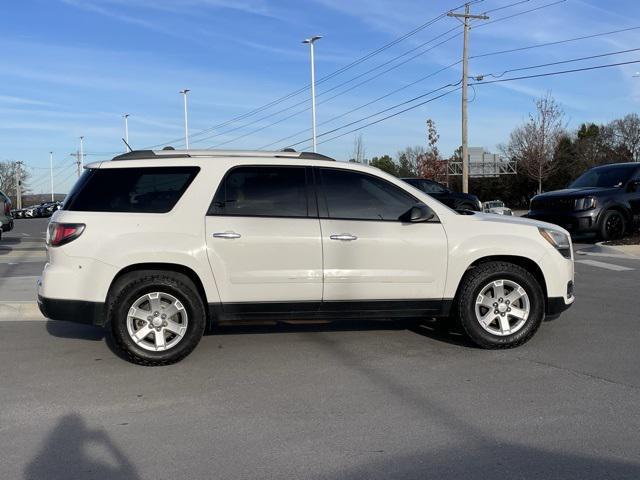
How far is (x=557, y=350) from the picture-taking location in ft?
20.0

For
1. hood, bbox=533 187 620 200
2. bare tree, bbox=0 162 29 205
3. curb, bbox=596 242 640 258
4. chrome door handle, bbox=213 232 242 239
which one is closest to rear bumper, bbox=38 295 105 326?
chrome door handle, bbox=213 232 242 239

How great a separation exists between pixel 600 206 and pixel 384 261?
1120 centimetres

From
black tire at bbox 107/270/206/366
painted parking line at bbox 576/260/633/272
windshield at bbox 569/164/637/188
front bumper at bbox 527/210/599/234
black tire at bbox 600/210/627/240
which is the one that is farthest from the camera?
windshield at bbox 569/164/637/188


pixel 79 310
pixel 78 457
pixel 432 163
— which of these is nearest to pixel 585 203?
pixel 79 310

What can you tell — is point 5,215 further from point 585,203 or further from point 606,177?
point 606,177

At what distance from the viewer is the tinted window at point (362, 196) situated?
591cm

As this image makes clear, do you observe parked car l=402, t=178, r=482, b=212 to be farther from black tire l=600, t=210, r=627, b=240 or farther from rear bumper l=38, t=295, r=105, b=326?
rear bumper l=38, t=295, r=105, b=326

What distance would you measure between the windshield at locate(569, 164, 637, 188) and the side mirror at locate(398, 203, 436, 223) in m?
11.6

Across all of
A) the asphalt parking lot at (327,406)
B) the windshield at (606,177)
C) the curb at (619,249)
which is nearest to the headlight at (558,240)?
the asphalt parking lot at (327,406)

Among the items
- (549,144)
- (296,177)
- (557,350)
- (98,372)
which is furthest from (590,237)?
(549,144)

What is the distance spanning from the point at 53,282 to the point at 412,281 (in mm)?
3284

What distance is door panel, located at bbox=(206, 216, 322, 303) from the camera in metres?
5.61

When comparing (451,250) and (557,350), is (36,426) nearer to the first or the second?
(451,250)

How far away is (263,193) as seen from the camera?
5828mm
